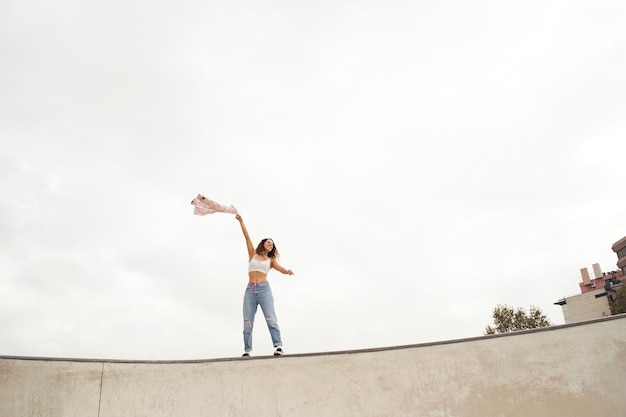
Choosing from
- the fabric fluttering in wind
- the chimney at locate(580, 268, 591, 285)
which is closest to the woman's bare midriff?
the fabric fluttering in wind

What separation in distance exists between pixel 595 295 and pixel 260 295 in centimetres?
7167

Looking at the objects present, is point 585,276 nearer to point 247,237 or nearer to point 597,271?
point 597,271

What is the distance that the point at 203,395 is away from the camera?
19.5ft

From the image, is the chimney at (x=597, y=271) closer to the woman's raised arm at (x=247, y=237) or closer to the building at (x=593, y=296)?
the building at (x=593, y=296)

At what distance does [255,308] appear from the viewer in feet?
23.1

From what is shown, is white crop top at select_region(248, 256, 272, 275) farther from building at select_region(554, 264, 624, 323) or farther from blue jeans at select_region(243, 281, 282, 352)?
building at select_region(554, 264, 624, 323)

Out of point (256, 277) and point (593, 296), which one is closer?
point (256, 277)

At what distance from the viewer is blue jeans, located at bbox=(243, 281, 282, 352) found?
6.88 m

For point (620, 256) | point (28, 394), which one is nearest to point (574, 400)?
point (28, 394)

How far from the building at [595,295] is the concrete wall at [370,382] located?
6201cm

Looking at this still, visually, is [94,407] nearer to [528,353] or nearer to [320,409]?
[320,409]

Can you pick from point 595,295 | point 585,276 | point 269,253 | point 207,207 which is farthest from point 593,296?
point 207,207

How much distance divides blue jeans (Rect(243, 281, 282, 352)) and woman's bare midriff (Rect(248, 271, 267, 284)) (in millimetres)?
48

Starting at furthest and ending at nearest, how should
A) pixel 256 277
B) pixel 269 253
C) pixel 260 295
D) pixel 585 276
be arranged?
pixel 585 276, pixel 269 253, pixel 256 277, pixel 260 295
